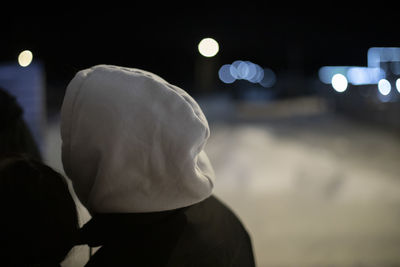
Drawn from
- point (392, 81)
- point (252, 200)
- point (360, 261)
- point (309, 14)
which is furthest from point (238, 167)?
point (392, 81)

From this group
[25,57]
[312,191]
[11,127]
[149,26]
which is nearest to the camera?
[11,127]

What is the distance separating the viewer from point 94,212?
34.1 inches

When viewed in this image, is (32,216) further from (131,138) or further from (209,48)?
(209,48)

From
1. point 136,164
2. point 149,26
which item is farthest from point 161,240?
point 149,26

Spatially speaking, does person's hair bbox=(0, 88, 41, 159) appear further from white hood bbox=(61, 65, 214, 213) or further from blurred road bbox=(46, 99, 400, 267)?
white hood bbox=(61, 65, 214, 213)

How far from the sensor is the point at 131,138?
772mm

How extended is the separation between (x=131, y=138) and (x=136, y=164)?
64 mm

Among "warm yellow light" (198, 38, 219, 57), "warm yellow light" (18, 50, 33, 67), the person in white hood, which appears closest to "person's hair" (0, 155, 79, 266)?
the person in white hood

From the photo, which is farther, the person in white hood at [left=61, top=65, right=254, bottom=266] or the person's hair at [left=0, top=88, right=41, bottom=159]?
the person's hair at [left=0, top=88, right=41, bottom=159]

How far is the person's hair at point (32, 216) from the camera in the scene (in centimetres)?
76

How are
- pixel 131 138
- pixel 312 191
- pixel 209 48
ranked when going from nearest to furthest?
1. pixel 131 138
2. pixel 209 48
3. pixel 312 191

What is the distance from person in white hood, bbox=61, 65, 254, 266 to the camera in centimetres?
78

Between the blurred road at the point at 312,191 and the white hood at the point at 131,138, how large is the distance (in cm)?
26

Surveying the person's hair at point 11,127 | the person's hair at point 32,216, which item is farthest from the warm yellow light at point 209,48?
the person's hair at point 32,216
